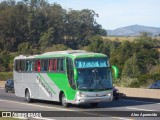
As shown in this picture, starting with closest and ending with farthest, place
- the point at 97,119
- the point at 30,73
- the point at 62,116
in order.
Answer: the point at 97,119 < the point at 62,116 < the point at 30,73

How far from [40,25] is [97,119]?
111 metres

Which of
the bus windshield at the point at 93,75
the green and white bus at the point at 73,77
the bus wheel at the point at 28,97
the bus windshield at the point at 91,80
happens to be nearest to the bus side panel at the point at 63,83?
the green and white bus at the point at 73,77

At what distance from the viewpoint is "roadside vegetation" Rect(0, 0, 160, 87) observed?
7388cm

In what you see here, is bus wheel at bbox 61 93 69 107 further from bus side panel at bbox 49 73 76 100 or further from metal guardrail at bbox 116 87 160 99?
metal guardrail at bbox 116 87 160 99

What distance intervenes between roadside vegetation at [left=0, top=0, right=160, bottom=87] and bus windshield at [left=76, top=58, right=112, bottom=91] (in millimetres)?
40051

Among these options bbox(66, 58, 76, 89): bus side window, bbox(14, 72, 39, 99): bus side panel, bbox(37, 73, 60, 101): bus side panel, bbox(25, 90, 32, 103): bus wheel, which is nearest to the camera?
bbox(66, 58, 76, 89): bus side window

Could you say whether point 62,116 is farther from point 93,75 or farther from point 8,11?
point 8,11

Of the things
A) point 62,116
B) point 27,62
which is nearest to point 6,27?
point 27,62

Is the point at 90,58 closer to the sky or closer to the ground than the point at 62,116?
closer to the sky

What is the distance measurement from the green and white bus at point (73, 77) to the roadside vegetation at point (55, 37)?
123ft

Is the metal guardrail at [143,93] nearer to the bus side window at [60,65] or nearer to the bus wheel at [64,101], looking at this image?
the bus wheel at [64,101]

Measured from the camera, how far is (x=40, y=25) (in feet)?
420

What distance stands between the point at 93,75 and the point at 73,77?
3.32ft

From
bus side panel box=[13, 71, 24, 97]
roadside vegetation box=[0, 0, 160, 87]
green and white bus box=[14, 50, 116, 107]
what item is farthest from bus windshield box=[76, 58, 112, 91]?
roadside vegetation box=[0, 0, 160, 87]
